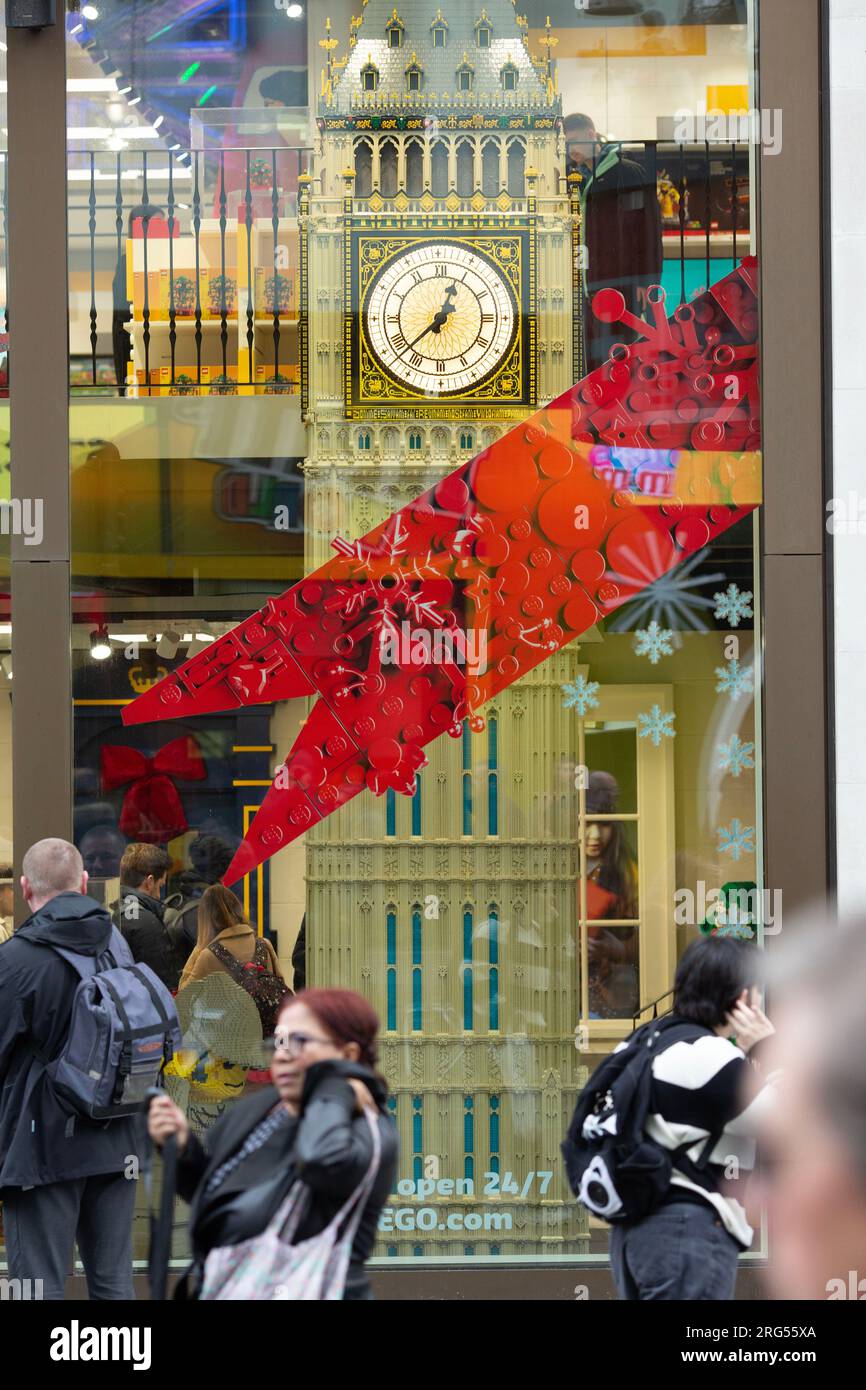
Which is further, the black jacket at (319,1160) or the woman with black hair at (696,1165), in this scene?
the woman with black hair at (696,1165)

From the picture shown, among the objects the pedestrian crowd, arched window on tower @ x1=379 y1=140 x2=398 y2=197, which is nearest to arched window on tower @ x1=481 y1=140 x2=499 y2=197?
arched window on tower @ x1=379 y1=140 x2=398 y2=197

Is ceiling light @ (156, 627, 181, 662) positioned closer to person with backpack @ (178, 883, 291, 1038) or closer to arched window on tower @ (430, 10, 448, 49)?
person with backpack @ (178, 883, 291, 1038)

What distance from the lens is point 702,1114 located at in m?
3.41

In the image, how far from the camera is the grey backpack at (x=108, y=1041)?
414cm

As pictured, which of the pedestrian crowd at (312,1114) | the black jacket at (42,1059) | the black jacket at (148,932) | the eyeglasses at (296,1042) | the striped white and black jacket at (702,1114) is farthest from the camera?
the black jacket at (148,932)

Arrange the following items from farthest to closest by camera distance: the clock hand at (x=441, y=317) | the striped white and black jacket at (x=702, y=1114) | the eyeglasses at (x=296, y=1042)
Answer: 1. the clock hand at (x=441, y=317)
2. the striped white and black jacket at (x=702, y=1114)
3. the eyeglasses at (x=296, y=1042)

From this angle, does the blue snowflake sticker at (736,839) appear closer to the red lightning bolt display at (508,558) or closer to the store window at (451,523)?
the store window at (451,523)

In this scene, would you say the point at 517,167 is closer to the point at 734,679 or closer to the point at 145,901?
the point at 734,679

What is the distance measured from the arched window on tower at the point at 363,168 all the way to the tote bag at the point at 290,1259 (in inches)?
162

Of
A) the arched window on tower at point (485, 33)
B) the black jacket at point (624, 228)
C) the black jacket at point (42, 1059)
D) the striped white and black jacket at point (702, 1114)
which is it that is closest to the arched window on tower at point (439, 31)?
the arched window on tower at point (485, 33)

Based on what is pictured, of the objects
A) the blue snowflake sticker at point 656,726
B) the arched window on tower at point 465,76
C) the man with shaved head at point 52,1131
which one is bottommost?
the man with shaved head at point 52,1131

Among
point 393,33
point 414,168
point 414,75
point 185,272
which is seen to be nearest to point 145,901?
point 185,272

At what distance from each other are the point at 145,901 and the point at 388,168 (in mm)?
2924
